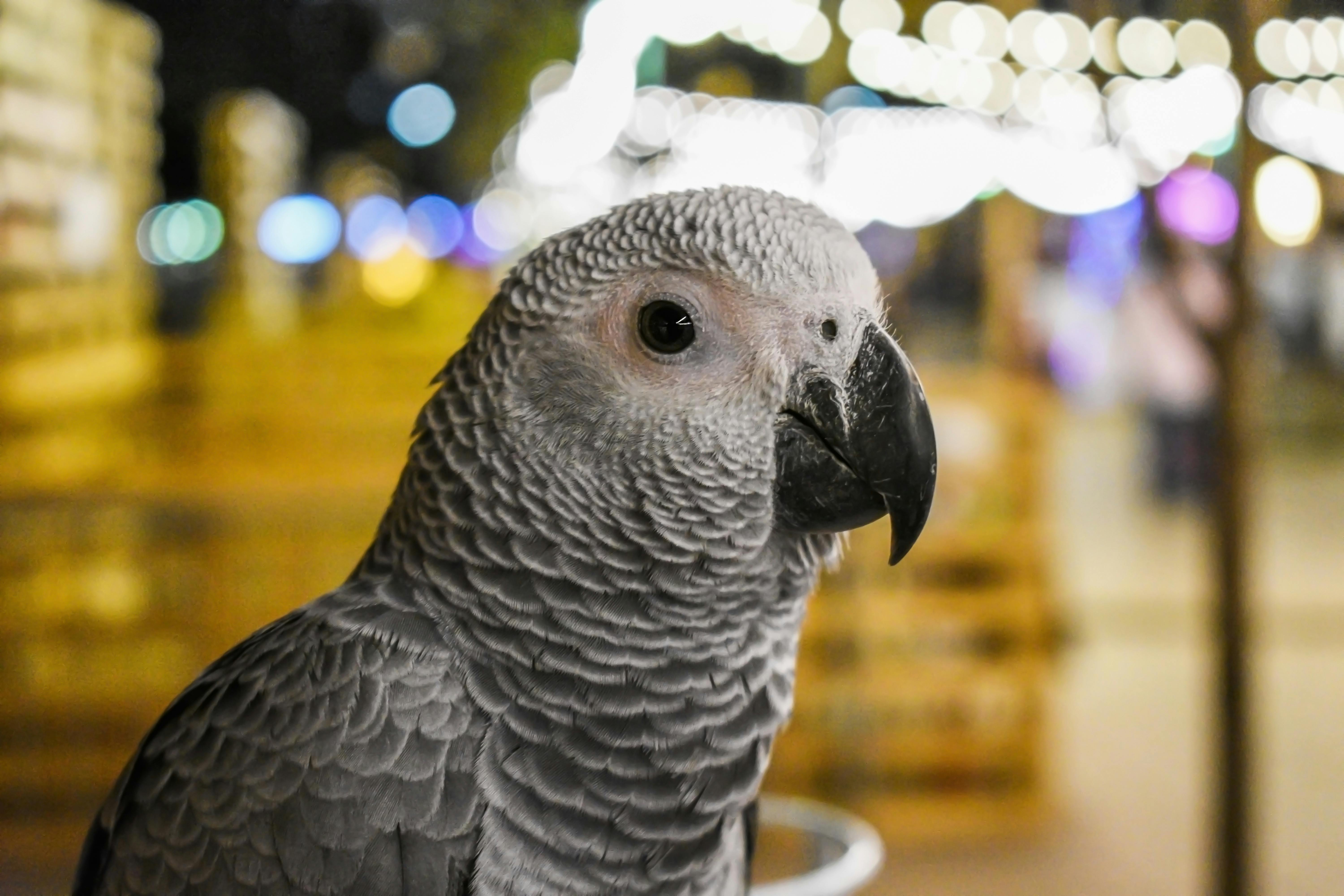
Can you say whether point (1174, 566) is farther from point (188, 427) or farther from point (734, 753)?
point (734, 753)

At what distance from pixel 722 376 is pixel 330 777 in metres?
0.38

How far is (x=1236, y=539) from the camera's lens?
1265 millimetres

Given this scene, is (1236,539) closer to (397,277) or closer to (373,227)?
(397,277)

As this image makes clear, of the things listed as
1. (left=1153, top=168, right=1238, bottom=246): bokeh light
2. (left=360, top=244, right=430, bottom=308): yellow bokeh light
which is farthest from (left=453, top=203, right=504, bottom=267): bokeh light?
(left=1153, top=168, right=1238, bottom=246): bokeh light

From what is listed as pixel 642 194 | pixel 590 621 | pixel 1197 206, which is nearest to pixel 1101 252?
pixel 1197 206

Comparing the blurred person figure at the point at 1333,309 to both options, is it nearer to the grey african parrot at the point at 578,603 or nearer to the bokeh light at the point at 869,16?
the bokeh light at the point at 869,16

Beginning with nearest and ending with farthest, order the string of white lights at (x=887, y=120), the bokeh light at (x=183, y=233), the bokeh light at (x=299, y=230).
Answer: the string of white lights at (x=887, y=120) < the bokeh light at (x=183, y=233) < the bokeh light at (x=299, y=230)

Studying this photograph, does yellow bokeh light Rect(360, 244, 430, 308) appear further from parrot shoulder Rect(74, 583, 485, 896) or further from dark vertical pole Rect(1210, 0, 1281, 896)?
parrot shoulder Rect(74, 583, 485, 896)

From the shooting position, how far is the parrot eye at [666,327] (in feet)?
2.31

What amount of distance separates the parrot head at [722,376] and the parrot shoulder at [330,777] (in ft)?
0.60

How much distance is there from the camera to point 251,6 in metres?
1.18

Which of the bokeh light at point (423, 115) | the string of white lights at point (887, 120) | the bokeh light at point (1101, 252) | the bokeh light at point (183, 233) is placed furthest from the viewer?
the bokeh light at point (1101, 252)

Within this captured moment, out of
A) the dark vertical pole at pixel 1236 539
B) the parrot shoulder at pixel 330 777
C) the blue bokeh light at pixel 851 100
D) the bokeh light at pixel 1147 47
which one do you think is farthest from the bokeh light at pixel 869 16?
the parrot shoulder at pixel 330 777

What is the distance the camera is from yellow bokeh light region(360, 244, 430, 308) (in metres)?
3.73
